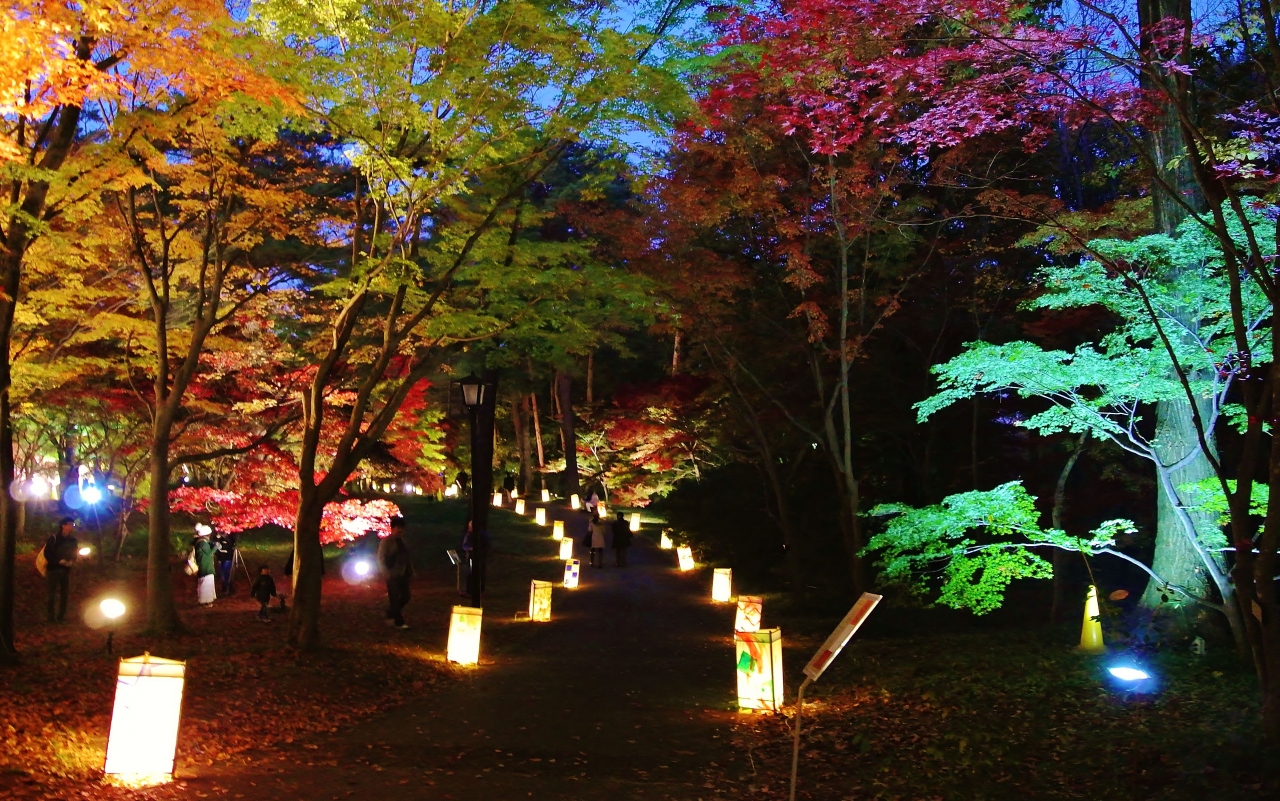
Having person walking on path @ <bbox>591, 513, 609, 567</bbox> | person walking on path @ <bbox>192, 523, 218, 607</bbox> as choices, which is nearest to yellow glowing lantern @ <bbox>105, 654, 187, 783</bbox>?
person walking on path @ <bbox>192, 523, 218, 607</bbox>

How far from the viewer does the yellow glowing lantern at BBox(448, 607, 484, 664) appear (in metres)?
12.3

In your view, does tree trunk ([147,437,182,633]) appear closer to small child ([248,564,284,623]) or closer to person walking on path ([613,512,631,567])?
small child ([248,564,284,623])

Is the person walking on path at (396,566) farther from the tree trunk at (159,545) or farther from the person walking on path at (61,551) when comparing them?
the person walking on path at (61,551)

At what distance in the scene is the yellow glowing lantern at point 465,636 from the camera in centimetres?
1232

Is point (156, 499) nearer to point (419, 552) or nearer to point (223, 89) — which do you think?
point (223, 89)

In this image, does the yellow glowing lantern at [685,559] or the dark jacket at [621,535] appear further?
the dark jacket at [621,535]

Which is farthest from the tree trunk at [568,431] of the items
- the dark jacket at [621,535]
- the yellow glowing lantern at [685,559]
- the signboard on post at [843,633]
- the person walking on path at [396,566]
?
the signboard on post at [843,633]

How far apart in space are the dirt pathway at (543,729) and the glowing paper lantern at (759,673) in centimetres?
35

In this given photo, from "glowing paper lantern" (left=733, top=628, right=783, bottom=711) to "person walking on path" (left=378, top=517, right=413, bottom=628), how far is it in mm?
6236

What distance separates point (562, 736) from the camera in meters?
8.62

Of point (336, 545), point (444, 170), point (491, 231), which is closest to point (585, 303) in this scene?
point (491, 231)

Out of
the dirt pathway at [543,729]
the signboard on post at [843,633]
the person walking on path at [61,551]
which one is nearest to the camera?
the signboard on post at [843,633]

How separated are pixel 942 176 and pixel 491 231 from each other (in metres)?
7.21

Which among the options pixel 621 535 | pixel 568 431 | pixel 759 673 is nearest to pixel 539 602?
pixel 759 673
